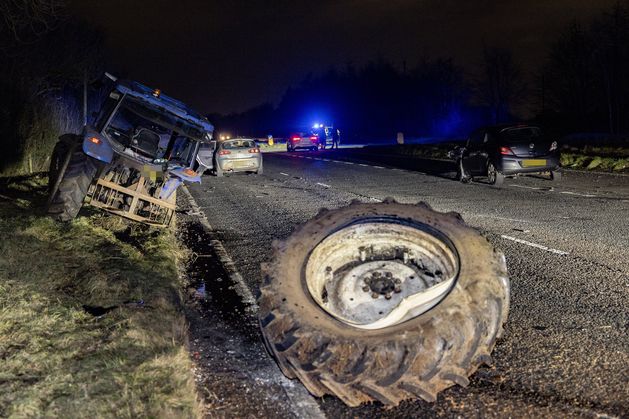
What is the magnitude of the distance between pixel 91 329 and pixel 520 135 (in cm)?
1306

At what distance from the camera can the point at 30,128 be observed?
1841 cm

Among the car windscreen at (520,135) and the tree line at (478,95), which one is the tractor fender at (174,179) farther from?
the tree line at (478,95)

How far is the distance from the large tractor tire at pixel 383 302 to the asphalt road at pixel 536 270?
Result: 27 cm

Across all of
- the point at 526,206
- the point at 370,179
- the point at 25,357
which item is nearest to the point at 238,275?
the point at 25,357

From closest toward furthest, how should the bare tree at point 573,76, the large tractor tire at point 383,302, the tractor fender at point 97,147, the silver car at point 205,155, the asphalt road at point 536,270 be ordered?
1. the large tractor tire at point 383,302
2. the asphalt road at point 536,270
3. the tractor fender at point 97,147
4. the silver car at point 205,155
5. the bare tree at point 573,76

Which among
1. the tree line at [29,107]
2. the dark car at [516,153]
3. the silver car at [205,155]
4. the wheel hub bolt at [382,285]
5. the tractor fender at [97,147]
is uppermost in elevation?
the tree line at [29,107]

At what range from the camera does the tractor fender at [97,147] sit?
883 cm

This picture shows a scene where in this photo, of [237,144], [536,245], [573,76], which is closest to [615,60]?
[573,76]

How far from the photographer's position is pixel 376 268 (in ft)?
13.6

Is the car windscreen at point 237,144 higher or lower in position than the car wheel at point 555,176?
higher

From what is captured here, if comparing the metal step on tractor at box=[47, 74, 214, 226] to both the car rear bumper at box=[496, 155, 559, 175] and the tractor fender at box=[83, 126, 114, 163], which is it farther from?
the car rear bumper at box=[496, 155, 559, 175]

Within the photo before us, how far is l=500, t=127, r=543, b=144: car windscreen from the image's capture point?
14.8 meters

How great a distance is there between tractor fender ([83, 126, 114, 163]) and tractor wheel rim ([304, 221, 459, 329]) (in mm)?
5900

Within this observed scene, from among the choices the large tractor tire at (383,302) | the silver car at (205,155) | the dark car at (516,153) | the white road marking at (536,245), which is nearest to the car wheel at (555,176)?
the dark car at (516,153)
